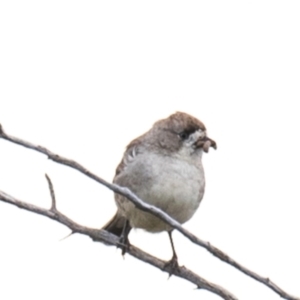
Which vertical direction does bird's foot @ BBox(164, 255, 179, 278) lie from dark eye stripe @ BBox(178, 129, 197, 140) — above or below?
below

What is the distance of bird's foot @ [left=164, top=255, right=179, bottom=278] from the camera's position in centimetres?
502

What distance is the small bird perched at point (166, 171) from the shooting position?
5570 mm

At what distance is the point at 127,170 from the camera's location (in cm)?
581

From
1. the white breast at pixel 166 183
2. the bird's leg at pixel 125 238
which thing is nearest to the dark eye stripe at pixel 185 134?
the white breast at pixel 166 183

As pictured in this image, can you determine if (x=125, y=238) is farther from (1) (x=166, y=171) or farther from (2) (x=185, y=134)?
(2) (x=185, y=134)

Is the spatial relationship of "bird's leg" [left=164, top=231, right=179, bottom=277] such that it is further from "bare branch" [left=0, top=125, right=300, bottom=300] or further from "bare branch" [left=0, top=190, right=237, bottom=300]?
"bare branch" [left=0, top=125, right=300, bottom=300]

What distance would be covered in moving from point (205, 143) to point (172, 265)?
2.58ft

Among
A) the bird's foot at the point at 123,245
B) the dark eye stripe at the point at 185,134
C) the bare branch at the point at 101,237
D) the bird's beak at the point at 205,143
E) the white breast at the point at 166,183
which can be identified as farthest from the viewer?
the dark eye stripe at the point at 185,134

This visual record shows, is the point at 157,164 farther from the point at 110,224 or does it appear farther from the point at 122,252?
the point at 110,224

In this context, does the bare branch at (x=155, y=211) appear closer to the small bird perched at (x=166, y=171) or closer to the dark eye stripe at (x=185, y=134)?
the small bird perched at (x=166, y=171)

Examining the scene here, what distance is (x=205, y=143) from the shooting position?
5570mm

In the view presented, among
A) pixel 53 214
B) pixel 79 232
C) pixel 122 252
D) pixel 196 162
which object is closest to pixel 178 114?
pixel 196 162

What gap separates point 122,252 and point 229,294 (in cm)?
213

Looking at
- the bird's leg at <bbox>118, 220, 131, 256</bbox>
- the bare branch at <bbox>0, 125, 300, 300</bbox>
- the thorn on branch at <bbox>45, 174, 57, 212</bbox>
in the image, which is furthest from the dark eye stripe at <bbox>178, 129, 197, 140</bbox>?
the bare branch at <bbox>0, 125, 300, 300</bbox>
